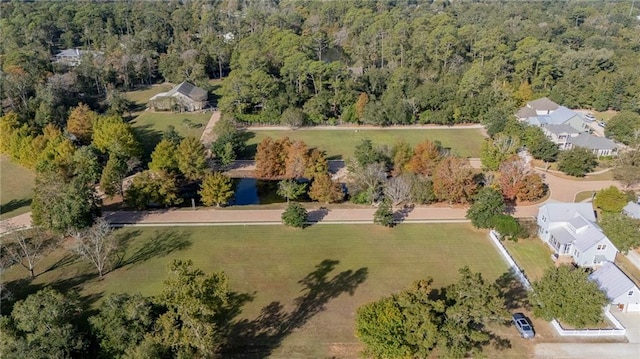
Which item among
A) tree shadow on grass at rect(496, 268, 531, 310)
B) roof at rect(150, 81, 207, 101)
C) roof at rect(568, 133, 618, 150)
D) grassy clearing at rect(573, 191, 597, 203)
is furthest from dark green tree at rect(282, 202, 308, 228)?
roof at rect(150, 81, 207, 101)

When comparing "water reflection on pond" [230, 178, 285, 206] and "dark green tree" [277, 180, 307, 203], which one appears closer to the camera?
"dark green tree" [277, 180, 307, 203]

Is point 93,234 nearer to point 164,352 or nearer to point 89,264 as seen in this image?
point 89,264

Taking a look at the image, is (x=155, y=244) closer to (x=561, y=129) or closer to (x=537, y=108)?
(x=561, y=129)

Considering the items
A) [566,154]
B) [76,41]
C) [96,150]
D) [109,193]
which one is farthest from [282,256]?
[76,41]

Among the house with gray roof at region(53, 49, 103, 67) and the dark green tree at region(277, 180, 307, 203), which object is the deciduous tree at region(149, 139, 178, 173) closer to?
the dark green tree at region(277, 180, 307, 203)

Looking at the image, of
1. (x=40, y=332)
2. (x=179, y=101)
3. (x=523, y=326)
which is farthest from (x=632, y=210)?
(x=179, y=101)

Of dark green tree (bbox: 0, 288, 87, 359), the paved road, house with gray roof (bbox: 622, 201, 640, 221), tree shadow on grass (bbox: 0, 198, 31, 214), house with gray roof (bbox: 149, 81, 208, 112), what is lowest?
the paved road
